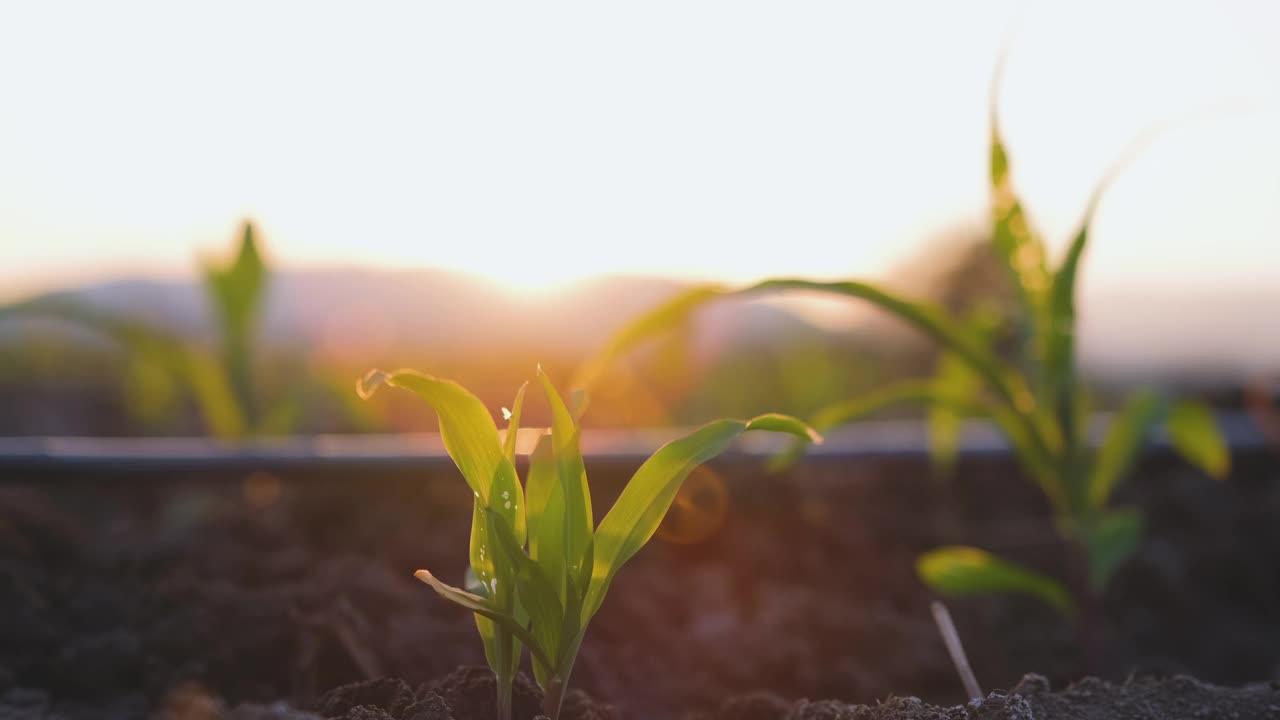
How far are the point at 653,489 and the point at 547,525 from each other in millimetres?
84

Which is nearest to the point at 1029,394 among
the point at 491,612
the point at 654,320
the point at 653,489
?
the point at 654,320

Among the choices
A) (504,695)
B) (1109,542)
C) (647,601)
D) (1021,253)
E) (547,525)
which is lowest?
(647,601)

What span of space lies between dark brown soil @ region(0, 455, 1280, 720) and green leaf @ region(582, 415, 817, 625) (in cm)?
17

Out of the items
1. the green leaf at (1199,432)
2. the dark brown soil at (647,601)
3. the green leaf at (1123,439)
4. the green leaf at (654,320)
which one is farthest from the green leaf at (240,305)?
the green leaf at (1199,432)

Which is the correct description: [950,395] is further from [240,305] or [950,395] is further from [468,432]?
[240,305]

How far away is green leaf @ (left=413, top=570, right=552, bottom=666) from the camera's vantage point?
22.3 inches

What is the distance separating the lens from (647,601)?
4.21ft

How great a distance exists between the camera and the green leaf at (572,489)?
60 centimetres

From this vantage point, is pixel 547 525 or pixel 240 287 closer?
pixel 547 525

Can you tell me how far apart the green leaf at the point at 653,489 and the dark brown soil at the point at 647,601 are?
169 mm

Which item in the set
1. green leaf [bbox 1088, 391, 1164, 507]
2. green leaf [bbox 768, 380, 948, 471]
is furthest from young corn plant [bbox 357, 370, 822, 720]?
green leaf [bbox 1088, 391, 1164, 507]

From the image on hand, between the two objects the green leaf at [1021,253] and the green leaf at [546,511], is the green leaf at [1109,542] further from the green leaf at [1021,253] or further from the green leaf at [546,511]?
the green leaf at [546,511]

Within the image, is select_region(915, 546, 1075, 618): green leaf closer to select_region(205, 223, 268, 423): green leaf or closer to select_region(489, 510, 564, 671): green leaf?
select_region(489, 510, 564, 671): green leaf

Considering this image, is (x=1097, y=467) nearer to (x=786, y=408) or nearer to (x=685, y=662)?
(x=685, y=662)
